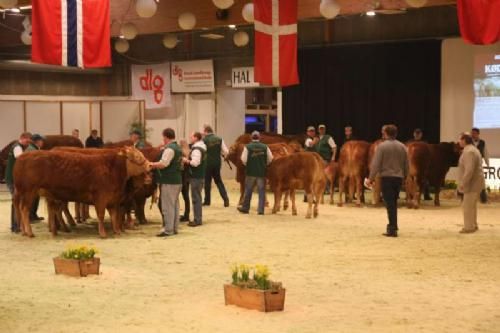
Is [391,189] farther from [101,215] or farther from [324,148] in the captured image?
[324,148]

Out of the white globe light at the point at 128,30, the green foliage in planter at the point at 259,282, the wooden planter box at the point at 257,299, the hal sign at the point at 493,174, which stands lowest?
the wooden planter box at the point at 257,299

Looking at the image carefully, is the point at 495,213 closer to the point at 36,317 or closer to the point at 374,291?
the point at 374,291

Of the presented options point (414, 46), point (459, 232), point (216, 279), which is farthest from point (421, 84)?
point (216, 279)

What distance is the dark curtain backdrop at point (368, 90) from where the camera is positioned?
22.0 m

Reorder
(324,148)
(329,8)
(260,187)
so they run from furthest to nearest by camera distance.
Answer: (324,148)
(329,8)
(260,187)

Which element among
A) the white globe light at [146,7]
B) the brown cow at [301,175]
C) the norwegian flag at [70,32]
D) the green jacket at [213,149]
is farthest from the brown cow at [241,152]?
the norwegian flag at [70,32]

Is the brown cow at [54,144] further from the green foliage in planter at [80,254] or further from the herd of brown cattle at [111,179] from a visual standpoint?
the green foliage in planter at [80,254]

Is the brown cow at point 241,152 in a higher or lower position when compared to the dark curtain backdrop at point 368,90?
lower

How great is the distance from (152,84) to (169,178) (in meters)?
15.6

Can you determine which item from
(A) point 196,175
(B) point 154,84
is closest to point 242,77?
(B) point 154,84

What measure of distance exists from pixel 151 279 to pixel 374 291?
2590mm

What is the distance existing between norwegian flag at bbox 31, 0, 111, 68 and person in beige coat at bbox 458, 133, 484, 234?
19.7ft

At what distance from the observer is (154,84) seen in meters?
27.7

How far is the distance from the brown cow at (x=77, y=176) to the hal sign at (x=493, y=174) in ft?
36.1
